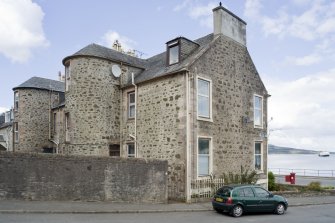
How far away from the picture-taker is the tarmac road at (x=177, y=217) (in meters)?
11.4

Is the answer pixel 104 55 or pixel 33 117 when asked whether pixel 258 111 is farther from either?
pixel 33 117

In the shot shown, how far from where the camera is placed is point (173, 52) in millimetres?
21250

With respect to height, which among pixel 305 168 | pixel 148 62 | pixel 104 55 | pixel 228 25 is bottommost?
pixel 305 168

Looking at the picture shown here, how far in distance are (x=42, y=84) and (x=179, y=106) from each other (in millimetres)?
17859

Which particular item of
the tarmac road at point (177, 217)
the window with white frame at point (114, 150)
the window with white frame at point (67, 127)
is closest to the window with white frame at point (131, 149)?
the window with white frame at point (114, 150)

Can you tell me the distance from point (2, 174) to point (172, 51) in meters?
12.3

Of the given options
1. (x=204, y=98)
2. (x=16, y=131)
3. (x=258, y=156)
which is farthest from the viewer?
(x=16, y=131)

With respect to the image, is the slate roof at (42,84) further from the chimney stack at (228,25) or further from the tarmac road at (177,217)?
the tarmac road at (177,217)

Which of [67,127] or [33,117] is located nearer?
[67,127]

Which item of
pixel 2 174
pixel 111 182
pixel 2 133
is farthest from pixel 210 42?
pixel 2 133

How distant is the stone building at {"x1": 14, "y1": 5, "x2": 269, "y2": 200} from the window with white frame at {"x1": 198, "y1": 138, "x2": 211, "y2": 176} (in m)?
0.06

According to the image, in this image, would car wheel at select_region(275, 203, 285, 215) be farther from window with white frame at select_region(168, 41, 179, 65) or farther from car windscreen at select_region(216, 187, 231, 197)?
window with white frame at select_region(168, 41, 179, 65)

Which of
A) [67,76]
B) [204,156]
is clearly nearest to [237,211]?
[204,156]

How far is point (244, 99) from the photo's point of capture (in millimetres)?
23109
